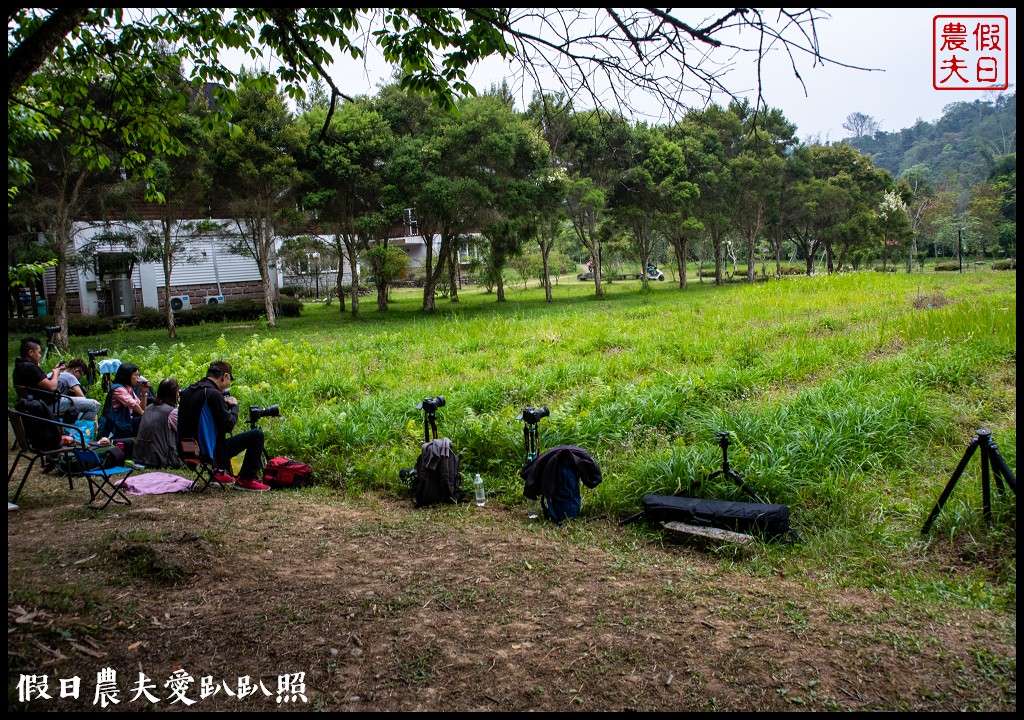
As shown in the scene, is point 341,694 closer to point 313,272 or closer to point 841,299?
point 841,299

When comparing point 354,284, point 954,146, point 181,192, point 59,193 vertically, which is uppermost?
point 954,146

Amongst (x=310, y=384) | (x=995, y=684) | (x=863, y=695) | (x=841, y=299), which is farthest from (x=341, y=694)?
(x=841, y=299)

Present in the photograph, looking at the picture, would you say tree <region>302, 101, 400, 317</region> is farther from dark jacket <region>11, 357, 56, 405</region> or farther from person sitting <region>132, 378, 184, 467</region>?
person sitting <region>132, 378, 184, 467</region>

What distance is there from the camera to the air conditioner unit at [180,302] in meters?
26.8

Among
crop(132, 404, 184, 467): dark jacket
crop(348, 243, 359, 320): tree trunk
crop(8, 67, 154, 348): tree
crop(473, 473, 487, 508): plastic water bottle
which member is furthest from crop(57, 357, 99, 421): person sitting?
crop(348, 243, 359, 320): tree trunk

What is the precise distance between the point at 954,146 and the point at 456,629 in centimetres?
4796

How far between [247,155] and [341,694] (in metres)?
18.7

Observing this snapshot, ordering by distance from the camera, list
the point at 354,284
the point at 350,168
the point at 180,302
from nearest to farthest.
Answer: the point at 350,168
the point at 354,284
the point at 180,302

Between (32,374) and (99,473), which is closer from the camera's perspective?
(99,473)

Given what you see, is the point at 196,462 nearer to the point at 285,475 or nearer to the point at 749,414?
the point at 285,475

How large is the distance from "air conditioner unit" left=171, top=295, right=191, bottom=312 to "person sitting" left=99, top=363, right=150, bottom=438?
21.1 meters

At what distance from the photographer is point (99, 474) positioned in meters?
5.36

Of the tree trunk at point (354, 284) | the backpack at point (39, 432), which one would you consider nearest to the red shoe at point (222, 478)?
the backpack at point (39, 432)

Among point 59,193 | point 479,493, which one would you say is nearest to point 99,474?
point 479,493
